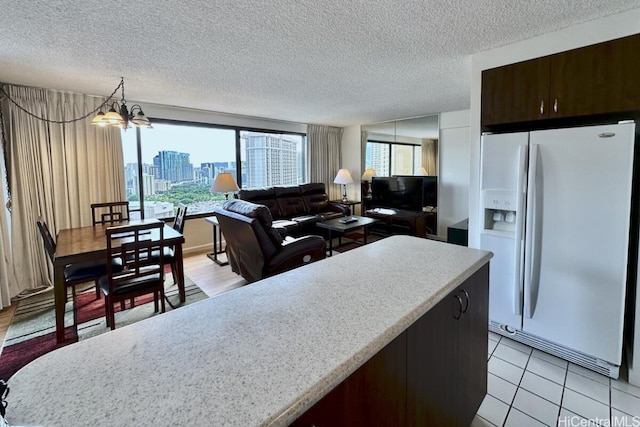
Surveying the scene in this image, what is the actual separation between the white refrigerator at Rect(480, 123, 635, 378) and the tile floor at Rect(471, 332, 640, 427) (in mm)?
101

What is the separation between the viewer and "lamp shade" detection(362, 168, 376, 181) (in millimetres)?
6754

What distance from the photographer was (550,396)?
73.3 inches

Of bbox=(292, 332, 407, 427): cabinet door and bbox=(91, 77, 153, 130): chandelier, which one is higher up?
bbox=(91, 77, 153, 130): chandelier

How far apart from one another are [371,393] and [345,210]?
203 inches

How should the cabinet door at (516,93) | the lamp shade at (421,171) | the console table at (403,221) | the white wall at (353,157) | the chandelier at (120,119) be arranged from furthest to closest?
the white wall at (353,157) < the lamp shade at (421,171) < the console table at (403,221) < the chandelier at (120,119) < the cabinet door at (516,93)

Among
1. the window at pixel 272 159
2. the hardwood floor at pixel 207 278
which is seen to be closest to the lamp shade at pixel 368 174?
the window at pixel 272 159

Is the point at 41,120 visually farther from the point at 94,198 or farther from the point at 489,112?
the point at 489,112

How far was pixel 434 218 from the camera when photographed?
573cm

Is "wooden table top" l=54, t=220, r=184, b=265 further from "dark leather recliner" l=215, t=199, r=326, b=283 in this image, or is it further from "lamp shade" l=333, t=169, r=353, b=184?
"lamp shade" l=333, t=169, r=353, b=184

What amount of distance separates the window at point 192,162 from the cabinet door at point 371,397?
425cm

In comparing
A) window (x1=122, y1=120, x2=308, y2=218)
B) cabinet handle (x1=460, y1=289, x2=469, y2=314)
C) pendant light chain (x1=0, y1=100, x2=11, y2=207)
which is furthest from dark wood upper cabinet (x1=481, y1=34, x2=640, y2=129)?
pendant light chain (x1=0, y1=100, x2=11, y2=207)

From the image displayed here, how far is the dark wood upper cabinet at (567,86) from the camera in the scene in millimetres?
1899

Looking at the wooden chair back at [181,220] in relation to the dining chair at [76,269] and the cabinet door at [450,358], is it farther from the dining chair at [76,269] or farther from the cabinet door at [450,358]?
the cabinet door at [450,358]

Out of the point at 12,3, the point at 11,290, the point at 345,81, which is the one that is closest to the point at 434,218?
the point at 345,81
